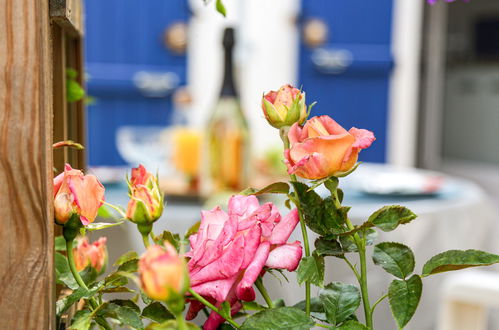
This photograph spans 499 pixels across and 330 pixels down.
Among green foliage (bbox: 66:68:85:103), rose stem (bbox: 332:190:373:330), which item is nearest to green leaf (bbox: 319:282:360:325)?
rose stem (bbox: 332:190:373:330)

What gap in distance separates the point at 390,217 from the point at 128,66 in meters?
3.42

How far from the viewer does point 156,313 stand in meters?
0.37

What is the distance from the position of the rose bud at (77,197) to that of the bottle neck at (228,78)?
34.0 inches

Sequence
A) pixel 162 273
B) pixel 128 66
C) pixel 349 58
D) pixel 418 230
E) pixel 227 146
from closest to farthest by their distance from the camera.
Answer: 1. pixel 162 273
2. pixel 418 230
3. pixel 227 146
4. pixel 128 66
5. pixel 349 58

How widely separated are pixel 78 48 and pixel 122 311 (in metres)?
0.29

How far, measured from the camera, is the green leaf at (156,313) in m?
0.37

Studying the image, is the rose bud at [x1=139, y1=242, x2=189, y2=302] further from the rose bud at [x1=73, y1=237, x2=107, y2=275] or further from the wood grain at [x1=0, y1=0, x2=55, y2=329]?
the rose bud at [x1=73, y1=237, x2=107, y2=275]

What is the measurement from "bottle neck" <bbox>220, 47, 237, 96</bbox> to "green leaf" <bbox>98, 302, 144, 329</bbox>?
88 cm

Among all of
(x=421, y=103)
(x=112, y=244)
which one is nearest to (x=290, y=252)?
(x=112, y=244)

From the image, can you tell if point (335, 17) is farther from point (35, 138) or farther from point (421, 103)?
point (35, 138)

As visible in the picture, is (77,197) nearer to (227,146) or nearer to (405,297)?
(405,297)

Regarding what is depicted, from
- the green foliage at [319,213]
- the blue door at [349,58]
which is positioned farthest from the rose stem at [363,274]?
the blue door at [349,58]

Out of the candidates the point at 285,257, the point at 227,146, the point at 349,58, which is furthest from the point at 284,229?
the point at 349,58

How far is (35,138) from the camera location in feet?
1.11
